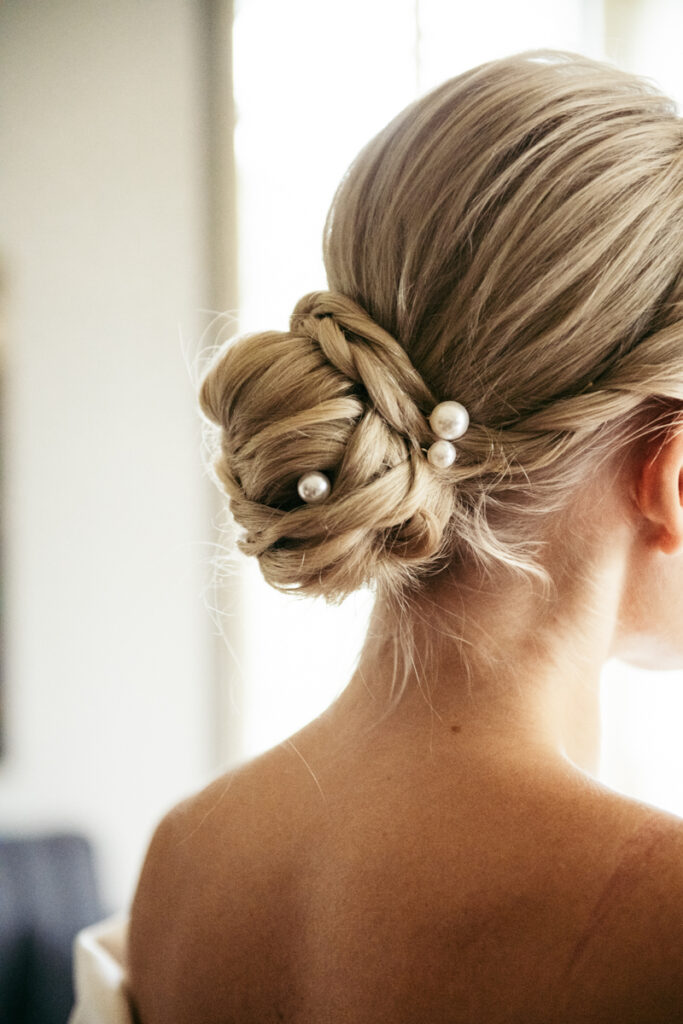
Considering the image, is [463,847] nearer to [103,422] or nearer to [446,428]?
[446,428]

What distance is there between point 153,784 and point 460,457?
1723 millimetres

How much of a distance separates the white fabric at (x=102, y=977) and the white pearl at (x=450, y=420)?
0.54 metres

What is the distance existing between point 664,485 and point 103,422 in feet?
5.34

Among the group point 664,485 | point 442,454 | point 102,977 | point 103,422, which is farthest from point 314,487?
point 103,422

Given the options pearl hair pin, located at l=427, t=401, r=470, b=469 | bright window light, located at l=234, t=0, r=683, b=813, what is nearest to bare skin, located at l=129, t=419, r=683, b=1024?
pearl hair pin, located at l=427, t=401, r=470, b=469

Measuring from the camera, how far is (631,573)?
69cm

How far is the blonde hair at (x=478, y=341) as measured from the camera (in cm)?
59

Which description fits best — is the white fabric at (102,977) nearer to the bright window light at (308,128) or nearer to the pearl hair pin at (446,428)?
the pearl hair pin at (446,428)

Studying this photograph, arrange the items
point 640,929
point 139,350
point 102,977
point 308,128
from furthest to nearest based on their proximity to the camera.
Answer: point 139,350 → point 308,128 → point 102,977 → point 640,929

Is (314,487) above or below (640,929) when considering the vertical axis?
above

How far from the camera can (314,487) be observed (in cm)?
61

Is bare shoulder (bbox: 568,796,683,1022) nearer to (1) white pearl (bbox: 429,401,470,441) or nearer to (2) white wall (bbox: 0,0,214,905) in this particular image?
(1) white pearl (bbox: 429,401,470,441)

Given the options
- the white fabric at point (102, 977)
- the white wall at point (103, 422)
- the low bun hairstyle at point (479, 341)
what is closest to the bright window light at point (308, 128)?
the white wall at point (103, 422)

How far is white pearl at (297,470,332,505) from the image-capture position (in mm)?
610
